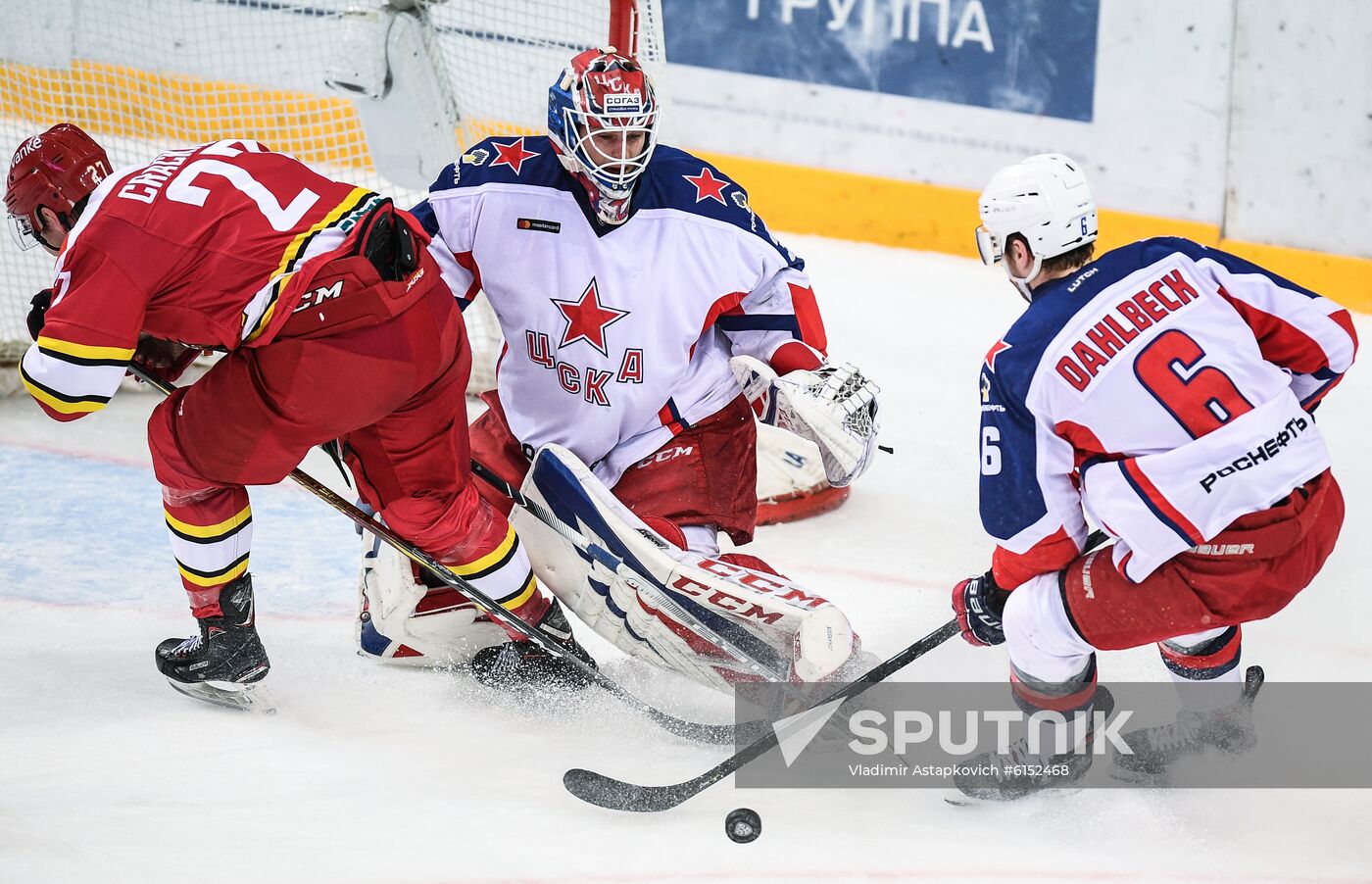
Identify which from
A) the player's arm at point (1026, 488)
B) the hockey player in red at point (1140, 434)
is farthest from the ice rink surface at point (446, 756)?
the player's arm at point (1026, 488)

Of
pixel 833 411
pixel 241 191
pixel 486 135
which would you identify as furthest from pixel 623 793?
pixel 486 135

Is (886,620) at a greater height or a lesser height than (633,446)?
lesser

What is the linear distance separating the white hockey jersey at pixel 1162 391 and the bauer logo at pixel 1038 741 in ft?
1.43

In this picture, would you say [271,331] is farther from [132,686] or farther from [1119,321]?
[1119,321]

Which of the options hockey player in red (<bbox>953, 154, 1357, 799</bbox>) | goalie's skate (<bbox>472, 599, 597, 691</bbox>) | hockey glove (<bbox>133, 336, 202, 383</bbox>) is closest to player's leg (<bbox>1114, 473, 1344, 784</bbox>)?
hockey player in red (<bbox>953, 154, 1357, 799</bbox>)

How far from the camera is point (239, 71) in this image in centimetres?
467

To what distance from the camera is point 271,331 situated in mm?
2354

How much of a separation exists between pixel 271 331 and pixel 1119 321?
1313 mm

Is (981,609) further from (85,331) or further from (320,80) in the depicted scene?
(320,80)

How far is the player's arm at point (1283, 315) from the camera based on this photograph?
2.22m

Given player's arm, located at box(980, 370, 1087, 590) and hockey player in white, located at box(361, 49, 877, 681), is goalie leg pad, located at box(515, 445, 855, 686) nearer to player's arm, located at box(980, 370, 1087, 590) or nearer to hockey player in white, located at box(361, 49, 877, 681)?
hockey player in white, located at box(361, 49, 877, 681)

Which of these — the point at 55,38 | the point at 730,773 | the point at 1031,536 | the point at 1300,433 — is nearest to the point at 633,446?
the point at 730,773

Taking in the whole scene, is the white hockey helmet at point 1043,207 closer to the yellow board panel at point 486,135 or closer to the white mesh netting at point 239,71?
the white mesh netting at point 239,71

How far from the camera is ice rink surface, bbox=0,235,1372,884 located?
2223mm
